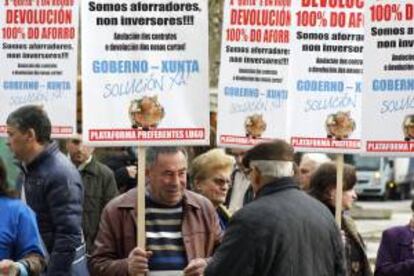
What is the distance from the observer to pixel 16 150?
29.9 ft

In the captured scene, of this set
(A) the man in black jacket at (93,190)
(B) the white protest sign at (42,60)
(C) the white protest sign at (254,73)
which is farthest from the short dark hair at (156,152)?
(A) the man in black jacket at (93,190)

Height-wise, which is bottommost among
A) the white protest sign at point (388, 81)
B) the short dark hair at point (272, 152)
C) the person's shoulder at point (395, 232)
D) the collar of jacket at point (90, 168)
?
the person's shoulder at point (395, 232)

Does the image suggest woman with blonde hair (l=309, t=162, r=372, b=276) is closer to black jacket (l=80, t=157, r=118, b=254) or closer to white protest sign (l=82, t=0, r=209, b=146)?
white protest sign (l=82, t=0, r=209, b=146)

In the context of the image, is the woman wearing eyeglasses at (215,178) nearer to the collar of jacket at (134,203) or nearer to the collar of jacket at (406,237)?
the collar of jacket at (134,203)

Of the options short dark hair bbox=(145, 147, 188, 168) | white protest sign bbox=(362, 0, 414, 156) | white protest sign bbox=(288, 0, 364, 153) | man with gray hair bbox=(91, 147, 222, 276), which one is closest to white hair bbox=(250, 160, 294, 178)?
man with gray hair bbox=(91, 147, 222, 276)

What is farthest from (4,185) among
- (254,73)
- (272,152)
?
(254,73)

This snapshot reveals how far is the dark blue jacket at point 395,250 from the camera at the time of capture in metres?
9.33

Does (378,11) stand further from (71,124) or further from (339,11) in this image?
(71,124)

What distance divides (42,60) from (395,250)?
11.0ft

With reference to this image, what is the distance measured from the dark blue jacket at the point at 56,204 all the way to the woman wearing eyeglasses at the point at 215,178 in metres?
0.87

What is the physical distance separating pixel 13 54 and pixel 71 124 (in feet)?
2.31

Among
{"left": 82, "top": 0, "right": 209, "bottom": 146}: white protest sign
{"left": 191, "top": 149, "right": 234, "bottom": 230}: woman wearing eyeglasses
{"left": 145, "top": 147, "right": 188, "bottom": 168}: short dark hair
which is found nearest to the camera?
{"left": 145, "top": 147, "right": 188, "bottom": 168}: short dark hair

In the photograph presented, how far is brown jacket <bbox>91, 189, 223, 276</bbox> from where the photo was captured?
27.4ft

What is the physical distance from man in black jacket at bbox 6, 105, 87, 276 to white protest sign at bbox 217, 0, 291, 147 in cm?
206
